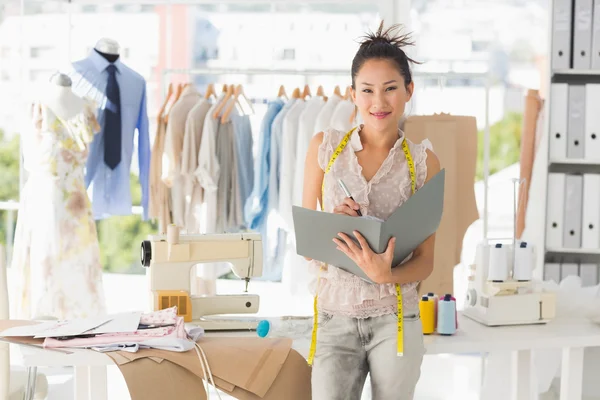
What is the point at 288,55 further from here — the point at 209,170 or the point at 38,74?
the point at 38,74

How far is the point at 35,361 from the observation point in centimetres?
197

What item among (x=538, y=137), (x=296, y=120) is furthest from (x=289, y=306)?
(x=538, y=137)

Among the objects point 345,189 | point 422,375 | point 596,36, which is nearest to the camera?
point 345,189

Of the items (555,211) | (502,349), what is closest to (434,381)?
(555,211)

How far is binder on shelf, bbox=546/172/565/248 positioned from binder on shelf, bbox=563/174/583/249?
0.02 meters

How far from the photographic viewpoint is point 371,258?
1773 mm

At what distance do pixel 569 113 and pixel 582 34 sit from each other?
376 mm

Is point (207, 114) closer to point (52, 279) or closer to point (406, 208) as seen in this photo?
point (52, 279)

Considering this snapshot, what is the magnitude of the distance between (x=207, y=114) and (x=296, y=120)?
44cm

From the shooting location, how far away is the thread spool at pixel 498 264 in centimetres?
239

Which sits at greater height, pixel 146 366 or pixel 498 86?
pixel 498 86

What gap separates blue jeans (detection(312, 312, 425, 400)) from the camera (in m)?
1.79

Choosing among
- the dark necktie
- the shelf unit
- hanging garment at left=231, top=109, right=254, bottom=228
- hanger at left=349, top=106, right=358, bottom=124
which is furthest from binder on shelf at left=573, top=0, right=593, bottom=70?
the dark necktie

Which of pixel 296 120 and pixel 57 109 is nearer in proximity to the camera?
pixel 57 109
